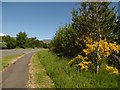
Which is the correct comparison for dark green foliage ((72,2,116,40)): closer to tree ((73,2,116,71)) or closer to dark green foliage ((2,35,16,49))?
tree ((73,2,116,71))

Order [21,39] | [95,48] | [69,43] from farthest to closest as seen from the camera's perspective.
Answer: [21,39] → [69,43] → [95,48]

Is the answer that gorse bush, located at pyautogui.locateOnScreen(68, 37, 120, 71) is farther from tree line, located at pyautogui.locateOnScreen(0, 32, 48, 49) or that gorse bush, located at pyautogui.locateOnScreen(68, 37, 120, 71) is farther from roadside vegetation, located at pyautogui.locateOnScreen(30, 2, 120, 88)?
tree line, located at pyautogui.locateOnScreen(0, 32, 48, 49)

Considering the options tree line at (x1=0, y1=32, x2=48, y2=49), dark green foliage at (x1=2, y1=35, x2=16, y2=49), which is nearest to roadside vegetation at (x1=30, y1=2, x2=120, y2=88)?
tree line at (x1=0, y1=32, x2=48, y2=49)

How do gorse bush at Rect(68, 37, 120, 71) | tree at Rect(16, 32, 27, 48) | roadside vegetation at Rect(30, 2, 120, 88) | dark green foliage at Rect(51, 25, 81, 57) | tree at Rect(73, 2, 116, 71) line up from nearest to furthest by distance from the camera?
1. roadside vegetation at Rect(30, 2, 120, 88)
2. gorse bush at Rect(68, 37, 120, 71)
3. tree at Rect(73, 2, 116, 71)
4. dark green foliage at Rect(51, 25, 81, 57)
5. tree at Rect(16, 32, 27, 48)

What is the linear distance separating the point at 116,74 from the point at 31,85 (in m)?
4.13

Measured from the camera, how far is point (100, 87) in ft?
35.7

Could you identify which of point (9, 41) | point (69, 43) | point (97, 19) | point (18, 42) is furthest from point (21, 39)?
point (97, 19)

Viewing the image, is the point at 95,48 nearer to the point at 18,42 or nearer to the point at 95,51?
the point at 95,51

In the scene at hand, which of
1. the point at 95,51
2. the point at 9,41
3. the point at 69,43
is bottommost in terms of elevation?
the point at 95,51

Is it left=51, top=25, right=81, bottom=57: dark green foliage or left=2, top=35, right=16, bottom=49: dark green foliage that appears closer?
left=51, top=25, right=81, bottom=57: dark green foliage

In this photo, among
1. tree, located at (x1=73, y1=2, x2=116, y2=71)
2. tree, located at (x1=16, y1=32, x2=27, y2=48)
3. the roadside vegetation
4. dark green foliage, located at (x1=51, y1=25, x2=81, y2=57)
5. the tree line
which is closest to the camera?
the roadside vegetation

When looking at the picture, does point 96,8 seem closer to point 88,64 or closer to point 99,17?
point 99,17

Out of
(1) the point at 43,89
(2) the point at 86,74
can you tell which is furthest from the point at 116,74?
(1) the point at 43,89

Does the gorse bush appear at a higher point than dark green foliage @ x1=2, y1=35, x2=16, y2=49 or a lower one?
lower
